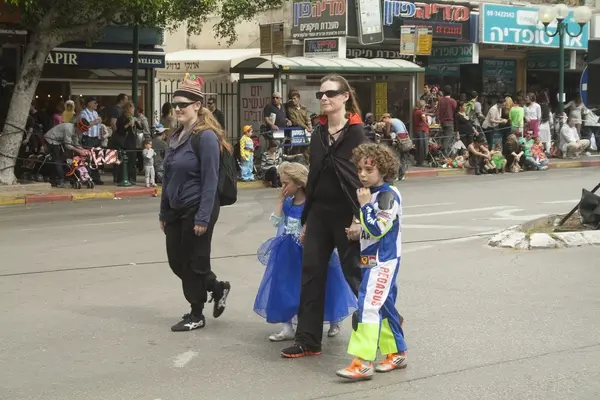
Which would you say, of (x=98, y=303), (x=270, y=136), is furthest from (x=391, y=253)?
(x=270, y=136)

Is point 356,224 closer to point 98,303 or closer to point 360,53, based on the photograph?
point 98,303

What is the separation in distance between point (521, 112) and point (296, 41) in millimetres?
6273

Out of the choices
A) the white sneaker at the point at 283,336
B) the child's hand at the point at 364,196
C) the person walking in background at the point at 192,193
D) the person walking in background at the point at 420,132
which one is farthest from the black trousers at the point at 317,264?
the person walking in background at the point at 420,132

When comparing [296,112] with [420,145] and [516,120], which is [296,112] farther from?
[516,120]

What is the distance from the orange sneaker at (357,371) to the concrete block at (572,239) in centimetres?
576

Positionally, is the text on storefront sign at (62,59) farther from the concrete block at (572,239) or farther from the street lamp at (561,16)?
the concrete block at (572,239)

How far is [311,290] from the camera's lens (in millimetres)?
6820

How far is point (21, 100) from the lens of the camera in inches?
766

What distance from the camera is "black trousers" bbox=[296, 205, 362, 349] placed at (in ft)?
22.3

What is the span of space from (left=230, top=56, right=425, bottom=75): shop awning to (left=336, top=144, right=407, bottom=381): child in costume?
16.9 meters

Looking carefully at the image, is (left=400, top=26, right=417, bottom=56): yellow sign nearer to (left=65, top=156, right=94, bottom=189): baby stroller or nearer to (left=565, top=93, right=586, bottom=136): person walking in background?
(left=565, top=93, right=586, bottom=136): person walking in background

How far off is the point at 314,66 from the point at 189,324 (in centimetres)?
1643

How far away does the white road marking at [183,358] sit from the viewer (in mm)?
6723

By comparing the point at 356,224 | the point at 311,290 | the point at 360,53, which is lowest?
the point at 311,290
